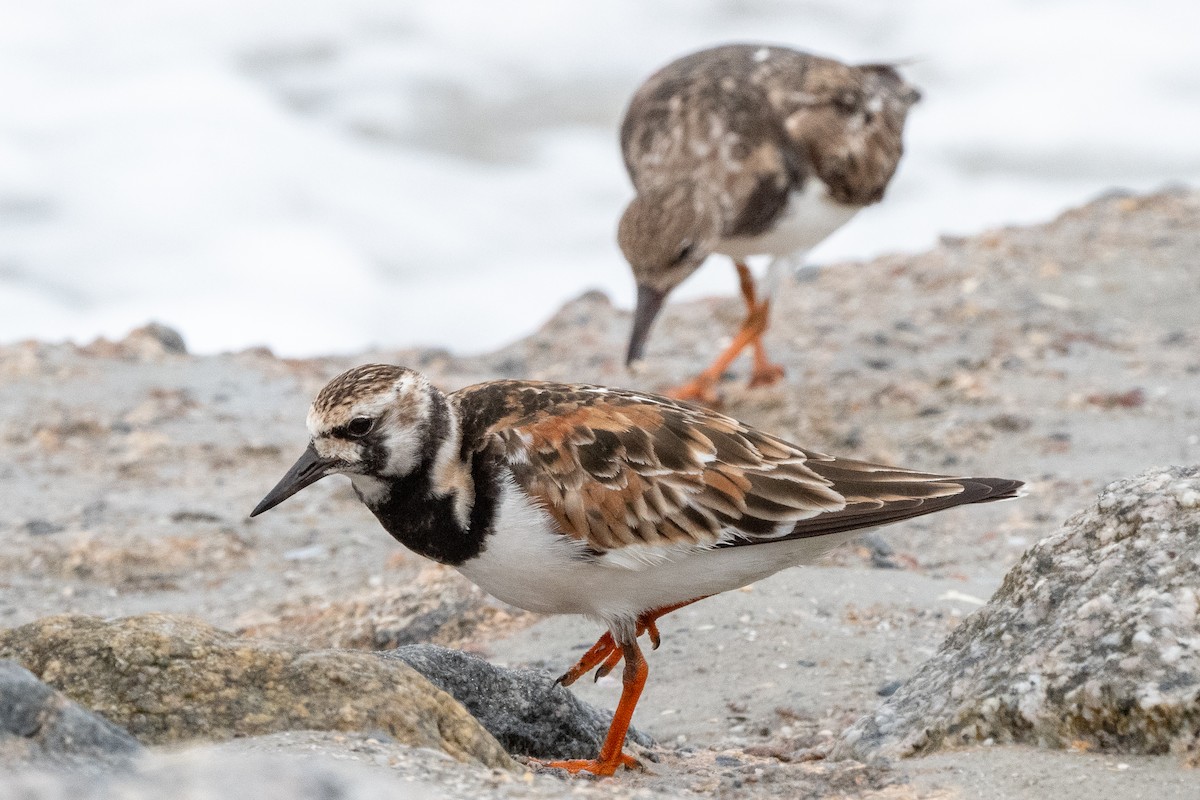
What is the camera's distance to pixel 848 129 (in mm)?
7664

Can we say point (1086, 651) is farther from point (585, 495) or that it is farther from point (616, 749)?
point (585, 495)

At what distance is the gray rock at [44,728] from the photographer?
230cm

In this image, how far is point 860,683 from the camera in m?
4.14

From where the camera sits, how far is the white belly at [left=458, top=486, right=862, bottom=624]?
3.50m

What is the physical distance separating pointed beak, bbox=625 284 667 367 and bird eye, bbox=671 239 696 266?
181 mm

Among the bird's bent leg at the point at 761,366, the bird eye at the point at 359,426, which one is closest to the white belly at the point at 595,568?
the bird eye at the point at 359,426

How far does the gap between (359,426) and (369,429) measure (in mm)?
27

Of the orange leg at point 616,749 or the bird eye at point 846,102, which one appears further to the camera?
the bird eye at point 846,102

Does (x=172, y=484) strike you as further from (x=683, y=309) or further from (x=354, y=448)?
(x=683, y=309)

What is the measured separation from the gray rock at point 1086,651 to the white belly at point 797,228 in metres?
4.19

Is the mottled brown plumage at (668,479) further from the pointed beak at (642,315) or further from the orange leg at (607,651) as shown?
the pointed beak at (642,315)

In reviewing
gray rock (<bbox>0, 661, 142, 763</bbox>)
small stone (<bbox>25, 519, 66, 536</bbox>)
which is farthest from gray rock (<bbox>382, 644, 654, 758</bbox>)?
small stone (<bbox>25, 519, 66, 536</bbox>)

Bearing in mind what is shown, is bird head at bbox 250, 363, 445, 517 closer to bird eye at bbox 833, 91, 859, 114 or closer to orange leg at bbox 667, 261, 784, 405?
orange leg at bbox 667, 261, 784, 405

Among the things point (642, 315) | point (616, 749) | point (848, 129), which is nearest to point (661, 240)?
point (642, 315)
